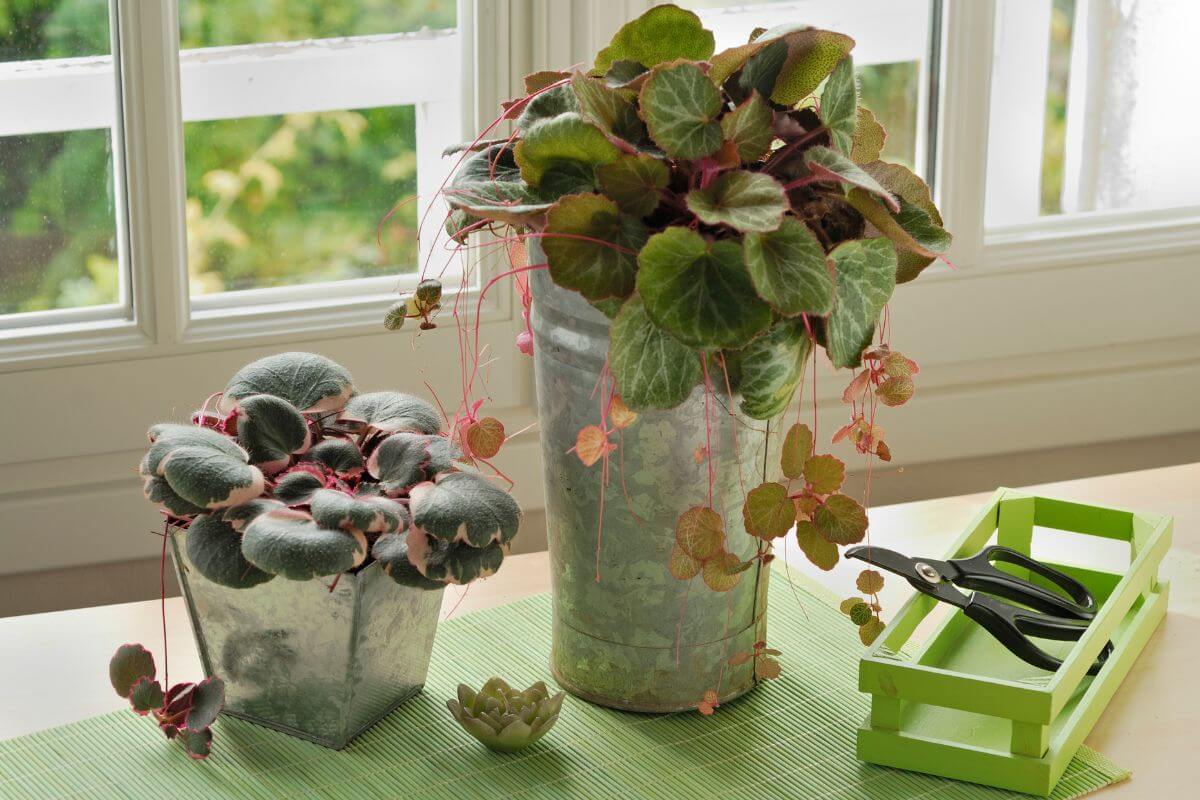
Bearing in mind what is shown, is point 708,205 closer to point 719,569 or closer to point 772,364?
point 772,364

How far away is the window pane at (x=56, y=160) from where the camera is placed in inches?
46.5

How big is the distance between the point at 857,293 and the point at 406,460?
242 millimetres

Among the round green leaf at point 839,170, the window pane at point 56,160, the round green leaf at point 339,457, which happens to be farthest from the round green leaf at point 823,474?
the window pane at point 56,160

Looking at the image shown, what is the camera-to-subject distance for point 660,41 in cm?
69

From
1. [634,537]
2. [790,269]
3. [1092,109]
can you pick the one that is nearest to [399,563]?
[634,537]

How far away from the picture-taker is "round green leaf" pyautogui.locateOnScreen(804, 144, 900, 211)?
2.00 feet

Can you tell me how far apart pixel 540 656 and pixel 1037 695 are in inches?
11.9

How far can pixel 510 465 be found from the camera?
55.1 inches

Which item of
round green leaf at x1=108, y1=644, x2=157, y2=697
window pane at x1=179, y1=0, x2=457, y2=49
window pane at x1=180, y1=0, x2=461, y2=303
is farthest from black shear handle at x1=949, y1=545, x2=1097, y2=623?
window pane at x1=179, y1=0, x2=457, y2=49

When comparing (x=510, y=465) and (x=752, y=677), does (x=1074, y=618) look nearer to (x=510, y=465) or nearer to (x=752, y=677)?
Result: (x=752, y=677)

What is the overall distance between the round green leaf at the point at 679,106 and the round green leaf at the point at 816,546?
0.19 m

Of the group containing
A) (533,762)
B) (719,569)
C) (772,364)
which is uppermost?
(772,364)

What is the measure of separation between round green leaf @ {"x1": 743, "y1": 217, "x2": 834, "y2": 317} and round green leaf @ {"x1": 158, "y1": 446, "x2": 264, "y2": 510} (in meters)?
0.26

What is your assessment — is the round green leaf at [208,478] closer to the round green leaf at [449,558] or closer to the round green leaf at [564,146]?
the round green leaf at [449,558]
